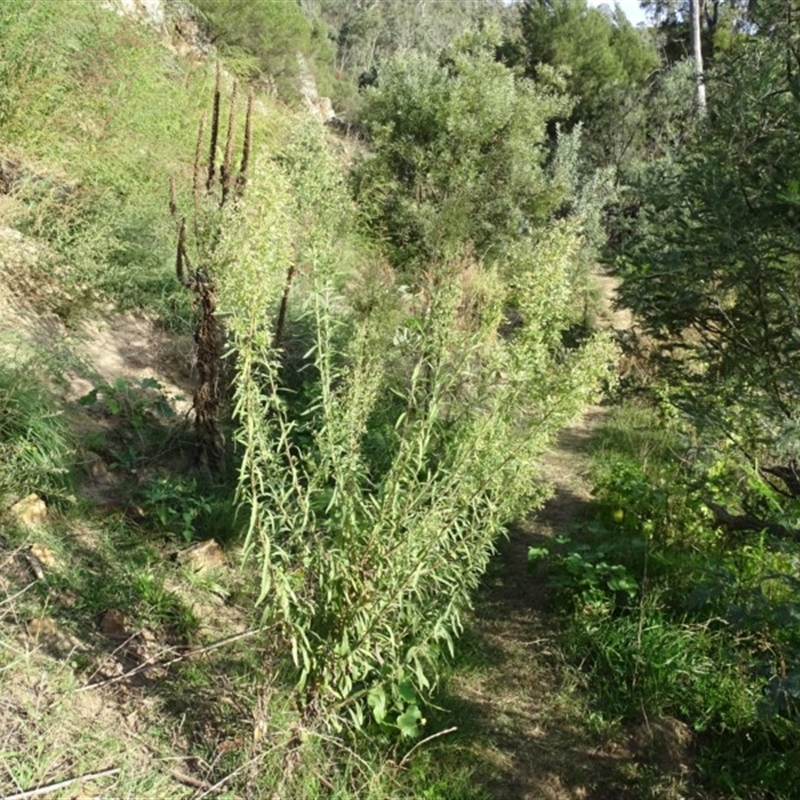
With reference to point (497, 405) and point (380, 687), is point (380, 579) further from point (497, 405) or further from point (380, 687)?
point (497, 405)

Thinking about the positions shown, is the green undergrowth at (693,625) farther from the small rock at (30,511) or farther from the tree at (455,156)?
the tree at (455,156)

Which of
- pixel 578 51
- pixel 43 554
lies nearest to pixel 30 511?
pixel 43 554

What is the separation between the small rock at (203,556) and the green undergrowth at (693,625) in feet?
5.41

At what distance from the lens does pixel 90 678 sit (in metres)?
2.71

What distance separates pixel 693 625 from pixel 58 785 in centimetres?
279

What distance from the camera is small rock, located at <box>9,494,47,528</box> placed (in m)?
3.42

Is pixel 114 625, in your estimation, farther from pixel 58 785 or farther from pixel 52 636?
pixel 58 785

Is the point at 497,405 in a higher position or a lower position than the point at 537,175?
lower

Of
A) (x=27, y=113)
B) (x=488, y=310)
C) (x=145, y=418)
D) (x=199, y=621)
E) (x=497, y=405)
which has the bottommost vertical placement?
(x=199, y=621)

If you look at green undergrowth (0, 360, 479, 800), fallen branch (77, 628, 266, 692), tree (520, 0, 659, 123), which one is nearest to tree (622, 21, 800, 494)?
green undergrowth (0, 360, 479, 800)

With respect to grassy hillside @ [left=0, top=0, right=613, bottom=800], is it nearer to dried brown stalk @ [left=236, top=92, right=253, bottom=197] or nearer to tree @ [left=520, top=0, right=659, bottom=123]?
dried brown stalk @ [left=236, top=92, right=253, bottom=197]

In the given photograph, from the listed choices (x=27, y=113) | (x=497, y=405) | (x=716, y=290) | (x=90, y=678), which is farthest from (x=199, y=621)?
(x=27, y=113)

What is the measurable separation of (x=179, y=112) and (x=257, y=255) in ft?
23.3

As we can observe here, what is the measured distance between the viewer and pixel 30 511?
349cm
